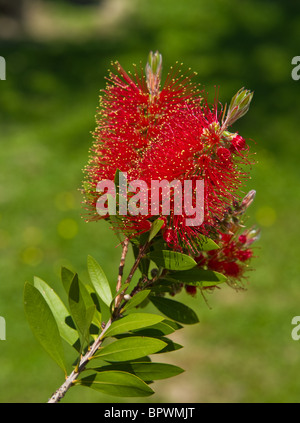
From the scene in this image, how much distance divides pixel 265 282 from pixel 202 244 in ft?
10.6

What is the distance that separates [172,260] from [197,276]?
0.08 meters

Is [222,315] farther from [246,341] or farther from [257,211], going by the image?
[257,211]

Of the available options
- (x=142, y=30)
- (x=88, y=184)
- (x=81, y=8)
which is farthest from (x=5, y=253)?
(x=81, y=8)

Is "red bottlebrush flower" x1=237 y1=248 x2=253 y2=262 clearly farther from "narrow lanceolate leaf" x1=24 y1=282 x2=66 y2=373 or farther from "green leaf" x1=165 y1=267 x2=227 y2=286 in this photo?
"narrow lanceolate leaf" x1=24 y1=282 x2=66 y2=373

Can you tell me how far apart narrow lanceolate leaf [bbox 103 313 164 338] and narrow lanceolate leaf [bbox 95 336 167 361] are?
3cm

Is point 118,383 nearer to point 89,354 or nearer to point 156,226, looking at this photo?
point 89,354

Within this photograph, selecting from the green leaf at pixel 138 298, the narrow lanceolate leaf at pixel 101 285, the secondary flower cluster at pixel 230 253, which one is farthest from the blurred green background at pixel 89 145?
the green leaf at pixel 138 298

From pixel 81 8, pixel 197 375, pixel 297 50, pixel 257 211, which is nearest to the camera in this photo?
pixel 197 375

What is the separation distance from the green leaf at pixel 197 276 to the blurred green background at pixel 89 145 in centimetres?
196

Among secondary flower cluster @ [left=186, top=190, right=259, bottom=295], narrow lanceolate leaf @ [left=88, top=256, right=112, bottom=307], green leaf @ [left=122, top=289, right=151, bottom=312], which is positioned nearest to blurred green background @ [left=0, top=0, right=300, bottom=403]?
secondary flower cluster @ [left=186, top=190, right=259, bottom=295]

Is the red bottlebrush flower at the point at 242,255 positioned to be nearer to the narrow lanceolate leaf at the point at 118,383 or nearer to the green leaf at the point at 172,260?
the green leaf at the point at 172,260

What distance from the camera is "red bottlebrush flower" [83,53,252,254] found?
1046 mm

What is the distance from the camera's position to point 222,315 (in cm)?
386

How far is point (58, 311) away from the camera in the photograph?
123 cm
